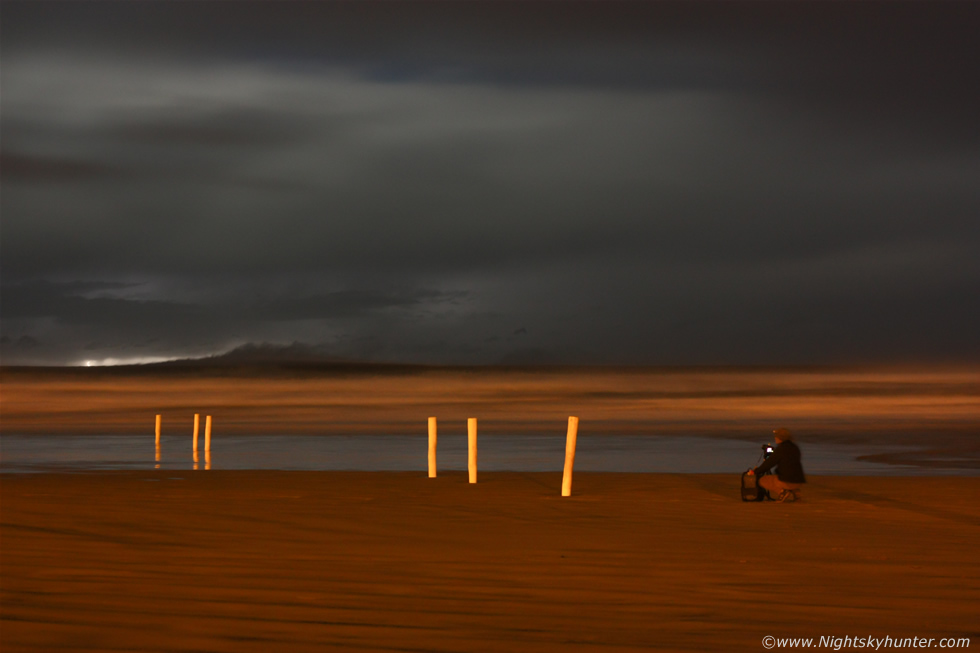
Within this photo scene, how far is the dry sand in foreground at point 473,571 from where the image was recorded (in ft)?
24.3

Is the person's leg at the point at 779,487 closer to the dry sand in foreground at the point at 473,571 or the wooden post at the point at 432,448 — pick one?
the dry sand in foreground at the point at 473,571

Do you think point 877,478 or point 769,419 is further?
point 769,419

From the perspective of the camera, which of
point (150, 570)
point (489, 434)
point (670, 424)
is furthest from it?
point (670, 424)

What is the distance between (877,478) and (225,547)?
16292 millimetres

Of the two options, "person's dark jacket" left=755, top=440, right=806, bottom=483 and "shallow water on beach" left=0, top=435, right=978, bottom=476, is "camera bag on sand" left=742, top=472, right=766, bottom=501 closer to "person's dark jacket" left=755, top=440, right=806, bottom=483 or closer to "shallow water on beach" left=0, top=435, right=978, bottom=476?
"person's dark jacket" left=755, top=440, right=806, bottom=483

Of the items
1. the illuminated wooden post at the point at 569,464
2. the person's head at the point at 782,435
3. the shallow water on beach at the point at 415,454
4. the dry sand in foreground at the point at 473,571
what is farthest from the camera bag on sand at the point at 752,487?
the shallow water on beach at the point at 415,454

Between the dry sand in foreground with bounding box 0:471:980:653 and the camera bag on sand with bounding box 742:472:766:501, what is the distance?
2.08ft

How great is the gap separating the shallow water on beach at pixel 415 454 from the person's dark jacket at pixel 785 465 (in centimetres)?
1019

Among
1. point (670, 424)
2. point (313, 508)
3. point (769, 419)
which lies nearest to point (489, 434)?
point (670, 424)

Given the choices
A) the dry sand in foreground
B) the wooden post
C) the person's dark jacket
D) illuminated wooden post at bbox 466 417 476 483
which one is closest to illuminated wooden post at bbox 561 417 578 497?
the dry sand in foreground

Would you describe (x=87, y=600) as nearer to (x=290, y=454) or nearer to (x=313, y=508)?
(x=313, y=508)

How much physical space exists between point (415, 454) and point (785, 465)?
19152 millimetres

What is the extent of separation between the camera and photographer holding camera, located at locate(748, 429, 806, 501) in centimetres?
1770

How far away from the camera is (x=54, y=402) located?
295 feet
